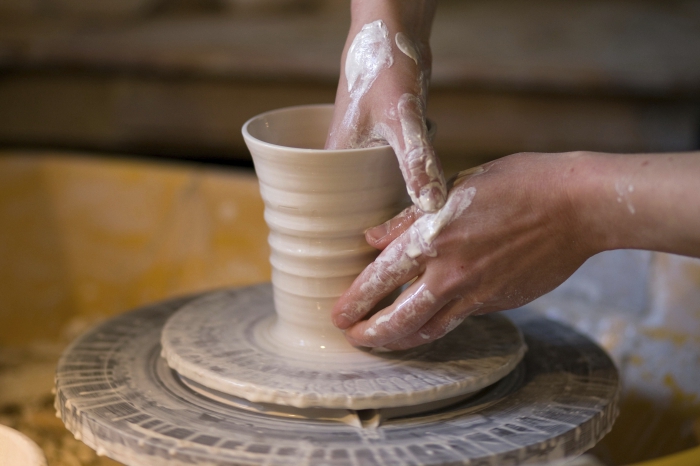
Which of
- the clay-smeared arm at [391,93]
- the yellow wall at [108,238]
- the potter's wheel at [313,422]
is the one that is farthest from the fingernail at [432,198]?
the yellow wall at [108,238]

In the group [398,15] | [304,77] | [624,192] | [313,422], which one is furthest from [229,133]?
[624,192]

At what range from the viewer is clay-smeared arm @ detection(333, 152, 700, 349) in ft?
2.47

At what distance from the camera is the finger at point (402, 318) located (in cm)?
87

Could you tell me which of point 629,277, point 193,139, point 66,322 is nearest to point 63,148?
point 193,139

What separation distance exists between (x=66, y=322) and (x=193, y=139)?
4.01 feet

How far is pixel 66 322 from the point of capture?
1.91 meters

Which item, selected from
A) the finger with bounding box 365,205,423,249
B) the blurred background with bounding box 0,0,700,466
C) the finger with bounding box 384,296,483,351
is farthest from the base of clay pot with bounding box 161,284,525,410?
the blurred background with bounding box 0,0,700,466

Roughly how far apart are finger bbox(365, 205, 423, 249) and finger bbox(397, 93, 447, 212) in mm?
59

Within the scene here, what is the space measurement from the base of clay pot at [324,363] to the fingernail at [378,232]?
0.15 m

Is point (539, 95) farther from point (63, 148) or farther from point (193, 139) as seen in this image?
point (63, 148)

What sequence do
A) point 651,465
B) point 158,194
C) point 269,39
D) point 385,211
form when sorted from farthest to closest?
point 269,39 < point 158,194 < point 385,211 < point 651,465

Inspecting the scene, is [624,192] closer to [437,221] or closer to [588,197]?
[588,197]

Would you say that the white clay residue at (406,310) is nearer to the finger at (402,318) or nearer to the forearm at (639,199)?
the finger at (402,318)

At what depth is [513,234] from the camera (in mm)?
835
